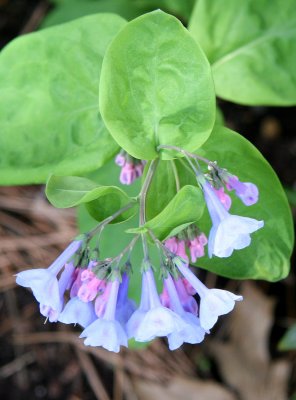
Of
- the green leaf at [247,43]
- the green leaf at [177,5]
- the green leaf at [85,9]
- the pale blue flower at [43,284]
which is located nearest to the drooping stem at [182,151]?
the pale blue flower at [43,284]

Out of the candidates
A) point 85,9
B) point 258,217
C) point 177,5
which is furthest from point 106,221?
point 85,9

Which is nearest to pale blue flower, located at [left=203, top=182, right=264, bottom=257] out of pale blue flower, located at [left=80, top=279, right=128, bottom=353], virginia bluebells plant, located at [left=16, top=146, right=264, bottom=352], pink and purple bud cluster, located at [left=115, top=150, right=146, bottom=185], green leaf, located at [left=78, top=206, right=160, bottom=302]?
virginia bluebells plant, located at [left=16, top=146, right=264, bottom=352]

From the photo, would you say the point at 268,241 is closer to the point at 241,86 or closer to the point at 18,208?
the point at 241,86

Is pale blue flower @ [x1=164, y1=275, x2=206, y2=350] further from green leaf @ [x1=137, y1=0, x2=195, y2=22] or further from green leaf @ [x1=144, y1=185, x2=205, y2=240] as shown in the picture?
green leaf @ [x1=137, y1=0, x2=195, y2=22]

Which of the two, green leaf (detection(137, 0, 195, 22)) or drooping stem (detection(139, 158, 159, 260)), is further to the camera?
green leaf (detection(137, 0, 195, 22))

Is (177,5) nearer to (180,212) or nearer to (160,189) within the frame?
(160,189)

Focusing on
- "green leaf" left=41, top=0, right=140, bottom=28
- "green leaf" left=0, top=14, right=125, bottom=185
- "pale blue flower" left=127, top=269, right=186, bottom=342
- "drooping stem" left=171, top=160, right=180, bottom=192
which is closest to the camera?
"pale blue flower" left=127, top=269, right=186, bottom=342

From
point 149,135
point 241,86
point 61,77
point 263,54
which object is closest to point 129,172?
point 149,135
